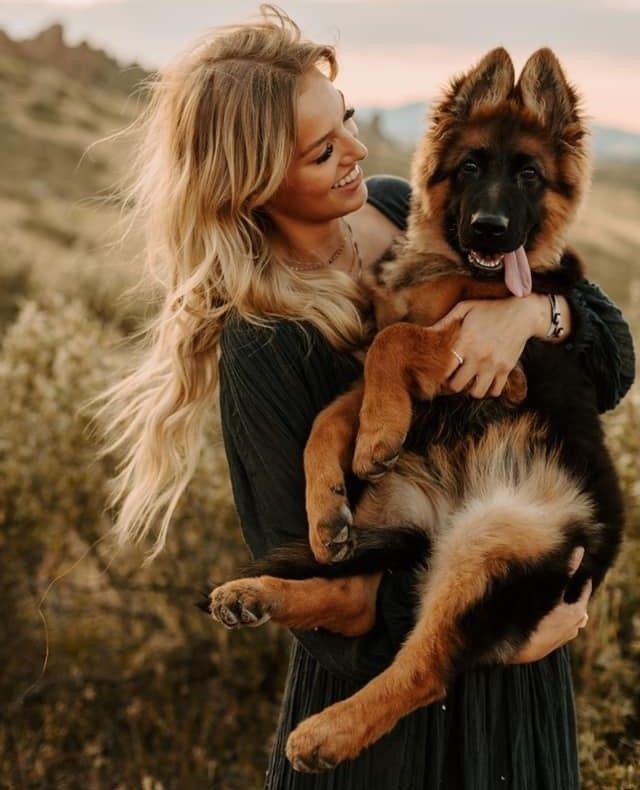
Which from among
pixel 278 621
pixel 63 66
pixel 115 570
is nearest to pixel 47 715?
pixel 115 570

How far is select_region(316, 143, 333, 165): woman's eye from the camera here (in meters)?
3.05

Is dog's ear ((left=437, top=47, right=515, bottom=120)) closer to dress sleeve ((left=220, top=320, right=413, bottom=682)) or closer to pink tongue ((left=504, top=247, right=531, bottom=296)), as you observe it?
pink tongue ((left=504, top=247, right=531, bottom=296))

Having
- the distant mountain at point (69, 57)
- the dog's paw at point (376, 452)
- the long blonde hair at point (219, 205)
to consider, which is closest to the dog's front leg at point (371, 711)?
the dog's paw at point (376, 452)

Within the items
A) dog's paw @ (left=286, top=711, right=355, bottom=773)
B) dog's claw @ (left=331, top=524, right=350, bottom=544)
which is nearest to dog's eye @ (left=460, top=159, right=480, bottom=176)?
dog's claw @ (left=331, top=524, right=350, bottom=544)

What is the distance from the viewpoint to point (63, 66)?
4431 cm

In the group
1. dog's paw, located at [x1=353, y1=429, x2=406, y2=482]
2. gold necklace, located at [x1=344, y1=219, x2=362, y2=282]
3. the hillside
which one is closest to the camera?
dog's paw, located at [x1=353, y1=429, x2=406, y2=482]

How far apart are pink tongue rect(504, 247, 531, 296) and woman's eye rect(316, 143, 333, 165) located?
636 millimetres

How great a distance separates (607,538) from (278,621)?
1.02 m

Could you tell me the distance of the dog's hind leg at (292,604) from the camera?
262cm

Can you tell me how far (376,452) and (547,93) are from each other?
4.38 ft

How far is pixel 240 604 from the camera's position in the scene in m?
2.62

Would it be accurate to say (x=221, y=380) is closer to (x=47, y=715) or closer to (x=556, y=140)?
(x=556, y=140)

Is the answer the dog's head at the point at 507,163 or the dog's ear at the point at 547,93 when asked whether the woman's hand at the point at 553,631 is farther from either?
the dog's ear at the point at 547,93

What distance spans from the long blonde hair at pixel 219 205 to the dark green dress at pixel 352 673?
0.15 metres
